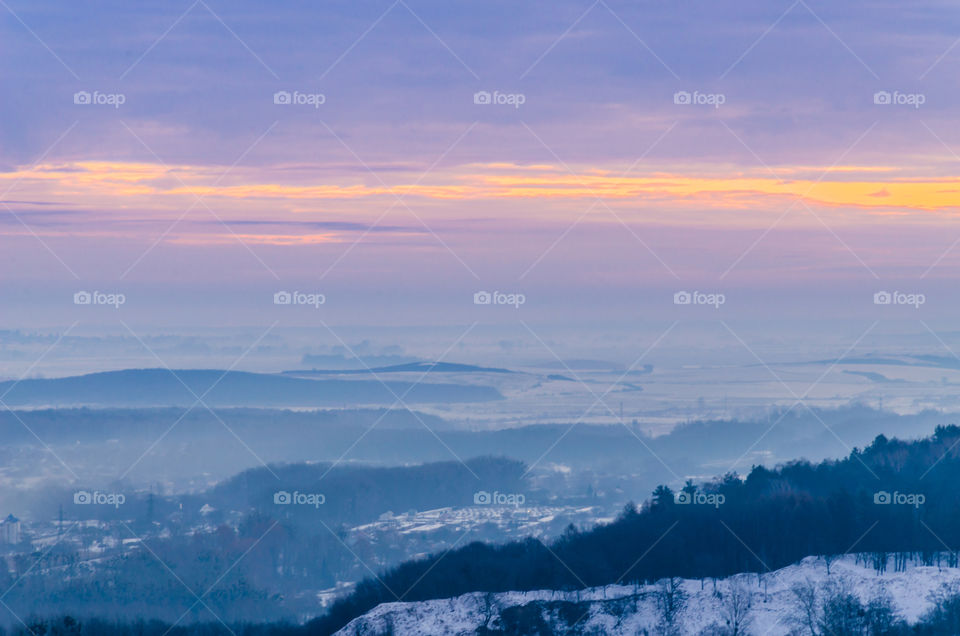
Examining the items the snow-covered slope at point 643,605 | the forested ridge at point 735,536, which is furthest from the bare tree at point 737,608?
the forested ridge at point 735,536

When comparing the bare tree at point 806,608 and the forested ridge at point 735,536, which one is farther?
the forested ridge at point 735,536

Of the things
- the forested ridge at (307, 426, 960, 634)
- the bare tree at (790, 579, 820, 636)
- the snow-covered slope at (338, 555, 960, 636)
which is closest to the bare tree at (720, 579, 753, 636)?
the snow-covered slope at (338, 555, 960, 636)

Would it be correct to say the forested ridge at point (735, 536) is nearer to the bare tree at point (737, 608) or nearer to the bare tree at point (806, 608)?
the bare tree at point (737, 608)

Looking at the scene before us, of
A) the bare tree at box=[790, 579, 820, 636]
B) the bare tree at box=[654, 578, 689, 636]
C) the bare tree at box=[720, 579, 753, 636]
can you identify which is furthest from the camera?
the bare tree at box=[654, 578, 689, 636]

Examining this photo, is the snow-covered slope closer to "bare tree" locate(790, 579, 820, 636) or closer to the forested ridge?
"bare tree" locate(790, 579, 820, 636)

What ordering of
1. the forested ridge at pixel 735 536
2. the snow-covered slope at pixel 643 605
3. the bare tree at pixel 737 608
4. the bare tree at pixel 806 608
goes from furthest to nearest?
the forested ridge at pixel 735 536 < the snow-covered slope at pixel 643 605 < the bare tree at pixel 737 608 < the bare tree at pixel 806 608

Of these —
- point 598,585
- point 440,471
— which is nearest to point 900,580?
point 598,585

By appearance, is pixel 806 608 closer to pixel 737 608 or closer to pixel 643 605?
pixel 737 608

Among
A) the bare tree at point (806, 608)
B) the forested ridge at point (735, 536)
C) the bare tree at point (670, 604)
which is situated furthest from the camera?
the forested ridge at point (735, 536)
